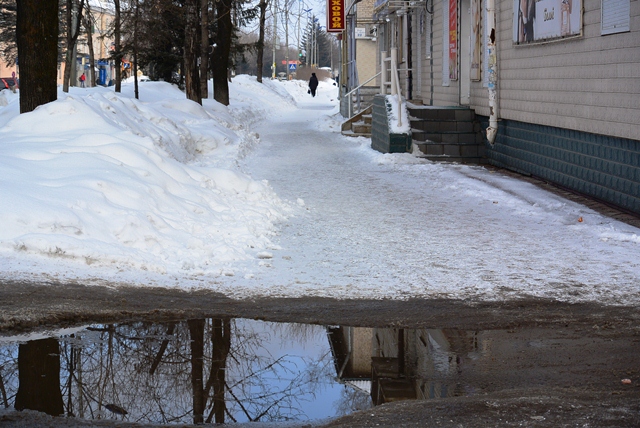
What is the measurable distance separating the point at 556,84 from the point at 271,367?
30.0 feet

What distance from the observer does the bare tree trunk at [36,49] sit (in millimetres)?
12461

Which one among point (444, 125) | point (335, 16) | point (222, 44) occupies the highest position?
point (335, 16)

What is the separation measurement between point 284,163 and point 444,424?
12.9 meters

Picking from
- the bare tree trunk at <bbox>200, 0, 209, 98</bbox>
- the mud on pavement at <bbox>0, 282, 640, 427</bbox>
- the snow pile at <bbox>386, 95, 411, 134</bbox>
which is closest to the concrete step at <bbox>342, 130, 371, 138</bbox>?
the bare tree trunk at <bbox>200, 0, 209, 98</bbox>

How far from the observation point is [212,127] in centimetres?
1956

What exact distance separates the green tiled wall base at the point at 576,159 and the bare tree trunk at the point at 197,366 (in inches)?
251

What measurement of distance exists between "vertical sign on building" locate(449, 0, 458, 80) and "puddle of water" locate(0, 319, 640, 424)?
46.6ft

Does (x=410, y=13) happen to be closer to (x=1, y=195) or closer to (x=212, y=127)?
(x=212, y=127)

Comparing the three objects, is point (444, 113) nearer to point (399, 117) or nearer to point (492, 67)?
point (399, 117)

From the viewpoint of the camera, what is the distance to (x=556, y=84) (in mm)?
12984

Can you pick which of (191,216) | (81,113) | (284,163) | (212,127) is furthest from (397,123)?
(191,216)

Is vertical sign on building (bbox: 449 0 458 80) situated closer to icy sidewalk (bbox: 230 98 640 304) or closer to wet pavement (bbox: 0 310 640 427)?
icy sidewalk (bbox: 230 98 640 304)

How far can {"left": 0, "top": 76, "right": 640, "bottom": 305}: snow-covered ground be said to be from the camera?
700 cm

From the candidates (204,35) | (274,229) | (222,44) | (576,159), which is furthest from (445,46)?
(274,229)
